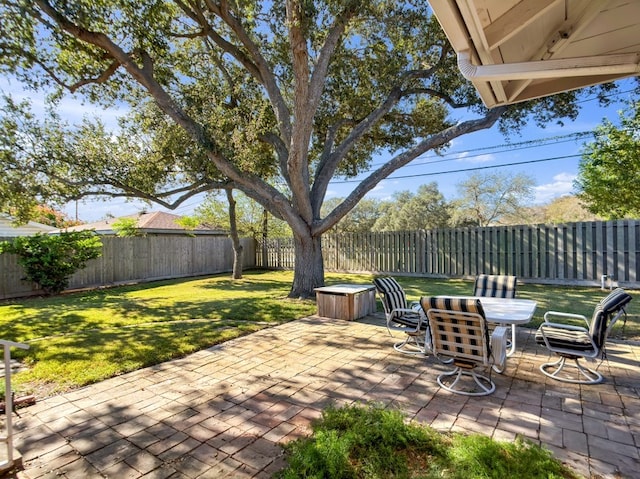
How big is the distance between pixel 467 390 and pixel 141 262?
12729mm

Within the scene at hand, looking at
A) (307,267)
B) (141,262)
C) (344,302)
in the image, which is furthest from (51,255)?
(344,302)

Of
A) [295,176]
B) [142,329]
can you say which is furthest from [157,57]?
[142,329]

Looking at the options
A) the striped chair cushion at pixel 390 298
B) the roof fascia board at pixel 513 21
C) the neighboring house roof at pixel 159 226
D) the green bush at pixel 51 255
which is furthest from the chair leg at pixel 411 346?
the neighboring house roof at pixel 159 226

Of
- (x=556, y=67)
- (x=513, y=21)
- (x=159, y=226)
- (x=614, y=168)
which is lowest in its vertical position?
(x=159, y=226)

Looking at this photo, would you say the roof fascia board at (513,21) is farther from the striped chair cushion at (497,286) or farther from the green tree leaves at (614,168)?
the green tree leaves at (614,168)

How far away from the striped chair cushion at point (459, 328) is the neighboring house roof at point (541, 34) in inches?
75.7

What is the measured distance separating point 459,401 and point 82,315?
7182 millimetres

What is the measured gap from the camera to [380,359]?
4148 mm

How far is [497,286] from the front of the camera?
5555 mm

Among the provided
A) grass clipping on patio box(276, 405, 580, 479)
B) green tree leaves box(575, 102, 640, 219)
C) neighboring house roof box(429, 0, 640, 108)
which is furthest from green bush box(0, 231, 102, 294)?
green tree leaves box(575, 102, 640, 219)

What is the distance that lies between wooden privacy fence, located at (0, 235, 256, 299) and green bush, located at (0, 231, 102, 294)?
1.45ft

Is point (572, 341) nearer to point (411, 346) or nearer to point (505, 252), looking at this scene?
point (411, 346)

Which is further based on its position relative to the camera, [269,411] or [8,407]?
[269,411]

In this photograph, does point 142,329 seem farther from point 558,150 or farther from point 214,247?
point 558,150
